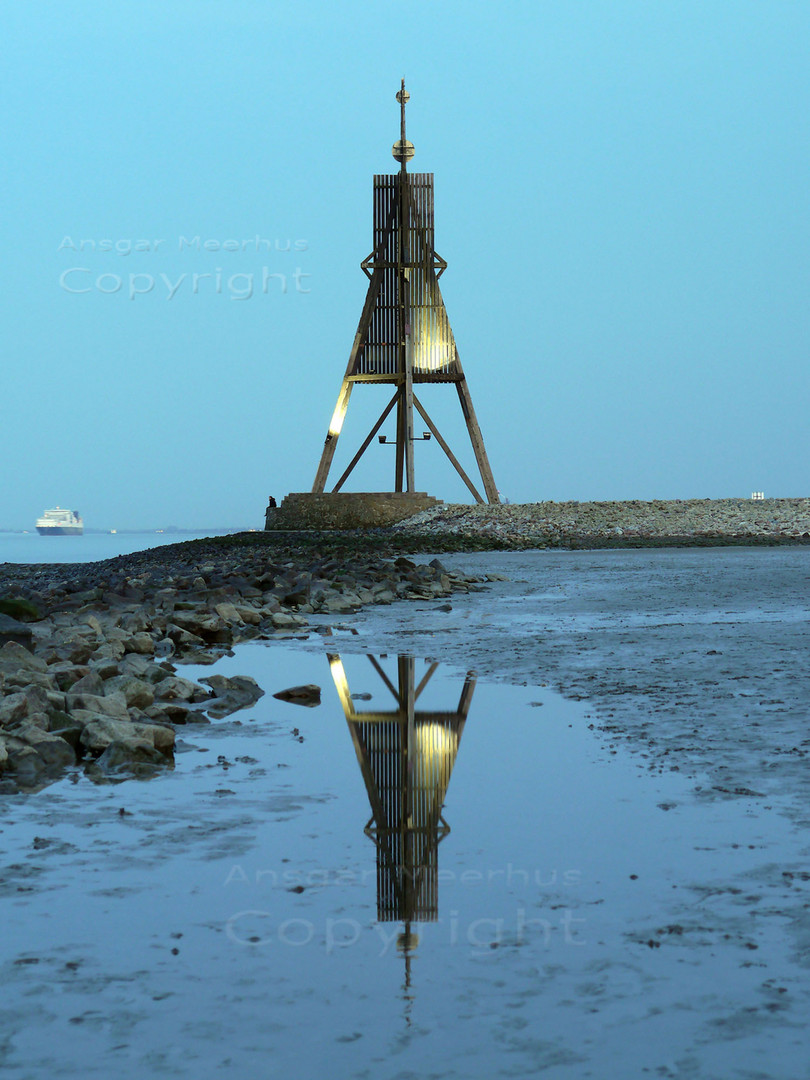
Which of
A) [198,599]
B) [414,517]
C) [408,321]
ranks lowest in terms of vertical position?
[198,599]

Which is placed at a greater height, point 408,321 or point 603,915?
point 408,321

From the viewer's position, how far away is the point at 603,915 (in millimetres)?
2148

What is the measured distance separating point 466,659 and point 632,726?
2.03 m

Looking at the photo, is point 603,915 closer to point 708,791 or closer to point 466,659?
point 708,791

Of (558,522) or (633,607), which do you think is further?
(558,522)

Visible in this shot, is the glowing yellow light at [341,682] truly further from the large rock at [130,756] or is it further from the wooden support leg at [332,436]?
the wooden support leg at [332,436]

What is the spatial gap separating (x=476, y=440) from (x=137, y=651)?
85.7 ft

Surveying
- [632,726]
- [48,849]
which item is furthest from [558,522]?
[48,849]

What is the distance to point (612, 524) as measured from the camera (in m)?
25.2

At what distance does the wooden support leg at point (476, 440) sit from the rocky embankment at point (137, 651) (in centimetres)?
1907

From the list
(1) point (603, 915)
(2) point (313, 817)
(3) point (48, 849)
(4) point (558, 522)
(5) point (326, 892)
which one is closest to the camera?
(1) point (603, 915)

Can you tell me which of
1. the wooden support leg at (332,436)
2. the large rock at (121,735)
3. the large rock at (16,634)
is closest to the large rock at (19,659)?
the large rock at (16,634)

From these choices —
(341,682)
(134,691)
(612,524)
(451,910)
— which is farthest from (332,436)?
(451,910)

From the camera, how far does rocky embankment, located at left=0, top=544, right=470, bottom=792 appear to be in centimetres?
371
